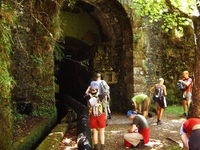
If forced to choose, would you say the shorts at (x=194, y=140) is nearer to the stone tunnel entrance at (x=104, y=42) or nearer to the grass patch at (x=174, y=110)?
the stone tunnel entrance at (x=104, y=42)

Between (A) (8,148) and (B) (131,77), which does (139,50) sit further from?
(A) (8,148)

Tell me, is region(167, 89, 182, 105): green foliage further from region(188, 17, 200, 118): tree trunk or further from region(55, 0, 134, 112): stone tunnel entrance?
region(188, 17, 200, 118): tree trunk

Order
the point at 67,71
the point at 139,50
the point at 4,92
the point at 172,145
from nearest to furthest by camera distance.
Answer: the point at 4,92
the point at 172,145
the point at 139,50
the point at 67,71

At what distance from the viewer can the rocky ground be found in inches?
208

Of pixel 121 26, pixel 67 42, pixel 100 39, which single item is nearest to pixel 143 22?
pixel 121 26

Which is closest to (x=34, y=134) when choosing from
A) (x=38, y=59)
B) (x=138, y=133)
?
(x=138, y=133)

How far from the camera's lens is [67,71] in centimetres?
1566

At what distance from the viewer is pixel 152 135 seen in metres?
6.15

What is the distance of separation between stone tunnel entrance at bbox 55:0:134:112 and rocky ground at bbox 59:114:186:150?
2070 millimetres

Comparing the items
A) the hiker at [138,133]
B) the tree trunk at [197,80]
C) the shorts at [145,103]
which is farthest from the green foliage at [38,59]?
the tree trunk at [197,80]

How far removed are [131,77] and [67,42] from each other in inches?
177

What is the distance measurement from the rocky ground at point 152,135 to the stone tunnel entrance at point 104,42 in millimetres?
2070

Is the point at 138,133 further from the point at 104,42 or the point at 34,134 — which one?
the point at 104,42

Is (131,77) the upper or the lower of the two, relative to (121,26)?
lower
